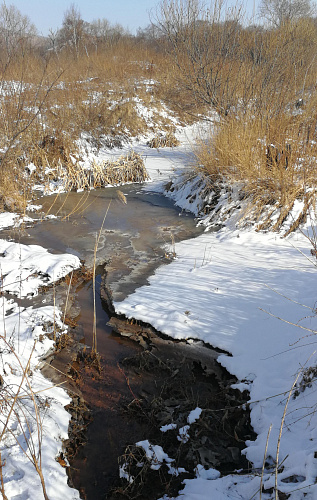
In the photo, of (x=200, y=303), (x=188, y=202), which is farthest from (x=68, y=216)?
(x=200, y=303)

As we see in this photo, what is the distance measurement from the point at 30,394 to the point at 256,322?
2002 millimetres

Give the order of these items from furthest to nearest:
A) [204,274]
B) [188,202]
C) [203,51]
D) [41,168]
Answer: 1. [41,168]
2. [203,51]
3. [188,202]
4. [204,274]

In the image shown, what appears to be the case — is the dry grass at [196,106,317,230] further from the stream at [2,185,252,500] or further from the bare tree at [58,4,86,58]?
the bare tree at [58,4,86,58]

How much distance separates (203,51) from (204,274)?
5.47 metres

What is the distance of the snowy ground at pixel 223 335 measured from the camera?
5.77 feet

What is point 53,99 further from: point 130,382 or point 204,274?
point 130,382

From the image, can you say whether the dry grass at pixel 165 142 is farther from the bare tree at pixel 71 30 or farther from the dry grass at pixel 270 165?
the bare tree at pixel 71 30

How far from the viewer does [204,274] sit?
4023mm

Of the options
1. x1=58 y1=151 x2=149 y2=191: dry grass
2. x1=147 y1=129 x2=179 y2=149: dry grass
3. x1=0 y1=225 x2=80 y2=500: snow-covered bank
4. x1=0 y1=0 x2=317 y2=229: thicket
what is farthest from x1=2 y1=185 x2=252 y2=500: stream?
x1=147 y1=129 x2=179 y2=149: dry grass

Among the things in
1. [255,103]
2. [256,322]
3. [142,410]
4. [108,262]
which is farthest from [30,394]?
[255,103]

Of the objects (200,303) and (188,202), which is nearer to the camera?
(200,303)

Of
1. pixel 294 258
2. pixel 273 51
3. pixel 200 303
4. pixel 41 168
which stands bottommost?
pixel 200 303

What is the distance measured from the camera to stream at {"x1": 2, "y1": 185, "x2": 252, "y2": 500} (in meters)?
2.03

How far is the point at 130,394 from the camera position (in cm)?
261
